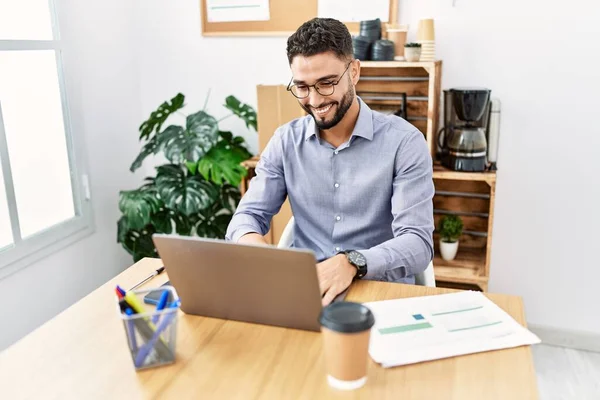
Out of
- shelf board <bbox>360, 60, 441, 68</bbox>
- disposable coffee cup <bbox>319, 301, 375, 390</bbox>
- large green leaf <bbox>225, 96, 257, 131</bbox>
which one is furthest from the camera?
large green leaf <bbox>225, 96, 257, 131</bbox>

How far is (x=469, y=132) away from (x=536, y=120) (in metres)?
0.40

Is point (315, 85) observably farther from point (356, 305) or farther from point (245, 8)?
point (245, 8)

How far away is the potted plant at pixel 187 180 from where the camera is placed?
2.48 m

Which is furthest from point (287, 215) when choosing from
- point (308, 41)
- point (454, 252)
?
point (308, 41)

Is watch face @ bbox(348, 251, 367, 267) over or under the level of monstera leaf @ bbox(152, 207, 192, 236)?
over

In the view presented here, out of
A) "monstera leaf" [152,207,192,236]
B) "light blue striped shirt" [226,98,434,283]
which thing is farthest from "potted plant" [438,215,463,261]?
"monstera leaf" [152,207,192,236]

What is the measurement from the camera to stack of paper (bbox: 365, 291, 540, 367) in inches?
41.0

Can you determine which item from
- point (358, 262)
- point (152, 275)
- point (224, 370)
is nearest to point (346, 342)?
point (224, 370)

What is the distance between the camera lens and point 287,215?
2.59 meters

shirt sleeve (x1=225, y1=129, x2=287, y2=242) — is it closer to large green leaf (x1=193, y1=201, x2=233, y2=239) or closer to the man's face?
the man's face

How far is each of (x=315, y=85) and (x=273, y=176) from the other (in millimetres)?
333

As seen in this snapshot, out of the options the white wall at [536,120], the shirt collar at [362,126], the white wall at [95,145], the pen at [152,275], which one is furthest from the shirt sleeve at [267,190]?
the white wall at [95,145]

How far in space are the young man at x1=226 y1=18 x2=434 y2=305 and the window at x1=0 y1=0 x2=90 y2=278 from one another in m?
1.14

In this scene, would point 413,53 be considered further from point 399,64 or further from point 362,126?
point 362,126
